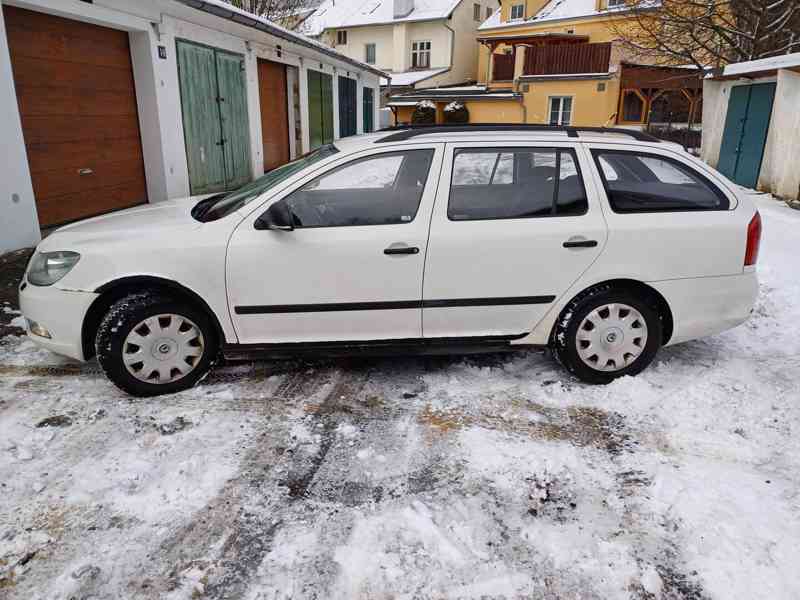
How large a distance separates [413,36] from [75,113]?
3529 cm

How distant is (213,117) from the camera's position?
1027 cm

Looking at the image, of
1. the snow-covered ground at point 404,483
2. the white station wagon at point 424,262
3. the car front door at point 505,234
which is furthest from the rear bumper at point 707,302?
the car front door at point 505,234

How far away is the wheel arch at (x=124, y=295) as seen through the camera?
3488 millimetres

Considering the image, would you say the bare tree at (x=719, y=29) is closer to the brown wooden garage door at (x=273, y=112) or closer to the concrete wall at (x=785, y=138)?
the concrete wall at (x=785, y=138)

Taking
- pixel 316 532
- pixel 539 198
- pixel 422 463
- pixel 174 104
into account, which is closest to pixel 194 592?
pixel 316 532

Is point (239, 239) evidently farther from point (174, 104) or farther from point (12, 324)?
point (174, 104)

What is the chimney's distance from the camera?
38219mm

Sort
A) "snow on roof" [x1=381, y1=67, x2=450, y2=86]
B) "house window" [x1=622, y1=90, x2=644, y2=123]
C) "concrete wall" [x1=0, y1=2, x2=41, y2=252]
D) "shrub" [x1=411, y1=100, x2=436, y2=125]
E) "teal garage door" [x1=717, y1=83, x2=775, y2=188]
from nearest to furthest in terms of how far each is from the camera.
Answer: "concrete wall" [x1=0, y1=2, x2=41, y2=252], "teal garage door" [x1=717, y1=83, x2=775, y2=188], "house window" [x1=622, y1=90, x2=644, y2=123], "shrub" [x1=411, y1=100, x2=436, y2=125], "snow on roof" [x1=381, y1=67, x2=450, y2=86]

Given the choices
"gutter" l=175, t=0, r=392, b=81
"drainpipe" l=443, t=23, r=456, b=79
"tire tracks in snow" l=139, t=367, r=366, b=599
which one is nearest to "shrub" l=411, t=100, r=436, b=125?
"drainpipe" l=443, t=23, r=456, b=79

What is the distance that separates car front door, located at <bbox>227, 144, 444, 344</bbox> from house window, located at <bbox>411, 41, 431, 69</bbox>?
125 feet

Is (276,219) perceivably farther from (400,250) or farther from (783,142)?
(783,142)

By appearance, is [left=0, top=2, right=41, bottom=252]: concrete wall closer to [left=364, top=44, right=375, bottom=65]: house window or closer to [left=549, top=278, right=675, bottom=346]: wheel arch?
[left=549, top=278, right=675, bottom=346]: wheel arch

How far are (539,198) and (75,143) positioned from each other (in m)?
6.27

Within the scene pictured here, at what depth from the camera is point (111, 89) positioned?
313 inches
